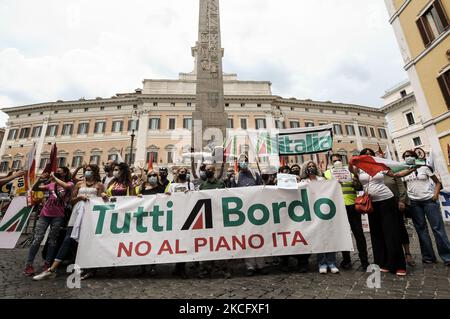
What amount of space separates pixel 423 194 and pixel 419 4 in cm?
1261

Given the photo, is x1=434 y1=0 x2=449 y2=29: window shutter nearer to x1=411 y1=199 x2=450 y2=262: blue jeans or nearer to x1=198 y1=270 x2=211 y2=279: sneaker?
x1=411 y1=199 x2=450 y2=262: blue jeans

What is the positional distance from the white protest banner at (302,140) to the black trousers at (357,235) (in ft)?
9.20

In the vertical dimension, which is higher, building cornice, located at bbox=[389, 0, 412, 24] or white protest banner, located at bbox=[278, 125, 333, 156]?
building cornice, located at bbox=[389, 0, 412, 24]

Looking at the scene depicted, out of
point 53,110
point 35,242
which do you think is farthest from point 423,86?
point 53,110

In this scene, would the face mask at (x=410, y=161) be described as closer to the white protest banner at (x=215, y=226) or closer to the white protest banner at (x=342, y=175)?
the white protest banner at (x=342, y=175)

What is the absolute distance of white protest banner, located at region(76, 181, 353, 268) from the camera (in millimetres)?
3238

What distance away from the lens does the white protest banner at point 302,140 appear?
6098 mm

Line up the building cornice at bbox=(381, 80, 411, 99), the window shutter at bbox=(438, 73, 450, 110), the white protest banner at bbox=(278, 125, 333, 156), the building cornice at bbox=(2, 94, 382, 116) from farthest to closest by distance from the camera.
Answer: the building cornice at bbox=(2, 94, 382, 116), the building cornice at bbox=(381, 80, 411, 99), the window shutter at bbox=(438, 73, 450, 110), the white protest banner at bbox=(278, 125, 333, 156)

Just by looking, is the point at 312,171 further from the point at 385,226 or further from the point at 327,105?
the point at 327,105

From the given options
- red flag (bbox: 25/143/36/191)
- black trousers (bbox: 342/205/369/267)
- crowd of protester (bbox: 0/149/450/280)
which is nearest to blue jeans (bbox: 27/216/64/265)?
crowd of protester (bbox: 0/149/450/280)

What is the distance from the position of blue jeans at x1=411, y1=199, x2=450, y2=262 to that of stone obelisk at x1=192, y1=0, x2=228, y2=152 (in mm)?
6000

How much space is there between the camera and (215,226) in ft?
11.0

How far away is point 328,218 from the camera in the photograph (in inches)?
132

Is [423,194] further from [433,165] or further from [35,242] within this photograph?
[35,242]
